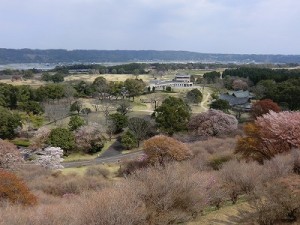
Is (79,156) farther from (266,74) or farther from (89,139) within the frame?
(266,74)

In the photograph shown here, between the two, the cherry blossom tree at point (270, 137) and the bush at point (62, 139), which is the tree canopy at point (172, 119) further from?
the cherry blossom tree at point (270, 137)

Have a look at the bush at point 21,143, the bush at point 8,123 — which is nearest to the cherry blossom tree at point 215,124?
the bush at point 21,143

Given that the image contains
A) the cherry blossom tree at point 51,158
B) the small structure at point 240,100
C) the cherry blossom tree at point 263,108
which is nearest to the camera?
the cherry blossom tree at point 51,158

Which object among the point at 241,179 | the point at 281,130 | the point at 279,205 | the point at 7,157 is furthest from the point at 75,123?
the point at 279,205

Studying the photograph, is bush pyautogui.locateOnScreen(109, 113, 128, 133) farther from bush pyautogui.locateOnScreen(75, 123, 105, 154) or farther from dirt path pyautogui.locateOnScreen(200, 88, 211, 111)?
dirt path pyautogui.locateOnScreen(200, 88, 211, 111)

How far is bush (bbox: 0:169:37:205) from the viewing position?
1571 cm

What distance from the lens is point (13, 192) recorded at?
15.9 meters

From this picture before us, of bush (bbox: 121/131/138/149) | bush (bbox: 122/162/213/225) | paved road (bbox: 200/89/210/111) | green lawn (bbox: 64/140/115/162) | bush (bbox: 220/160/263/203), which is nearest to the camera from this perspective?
bush (bbox: 122/162/213/225)

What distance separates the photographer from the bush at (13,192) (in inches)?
619

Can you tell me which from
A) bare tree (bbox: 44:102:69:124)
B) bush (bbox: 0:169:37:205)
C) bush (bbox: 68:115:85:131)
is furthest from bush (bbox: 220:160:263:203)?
bare tree (bbox: 44:102:69:124)

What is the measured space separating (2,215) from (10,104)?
166 feet

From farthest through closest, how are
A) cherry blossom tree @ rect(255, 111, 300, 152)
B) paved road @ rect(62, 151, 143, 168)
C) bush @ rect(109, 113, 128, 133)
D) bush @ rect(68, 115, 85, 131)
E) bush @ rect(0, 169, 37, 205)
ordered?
bush @ rect(109, 113, 128, 133) < bush @ rect(68, 115, 85, 131) < paved road @ rect(62, 151, 143, 168) < cherry blossom tree @ rect(255, 111, 300, 152) < bush @ rect(0, 169, 37, 205)

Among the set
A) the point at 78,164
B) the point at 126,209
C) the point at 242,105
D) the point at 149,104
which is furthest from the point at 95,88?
the point at 126,209

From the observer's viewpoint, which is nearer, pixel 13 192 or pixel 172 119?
pixel 13 192
